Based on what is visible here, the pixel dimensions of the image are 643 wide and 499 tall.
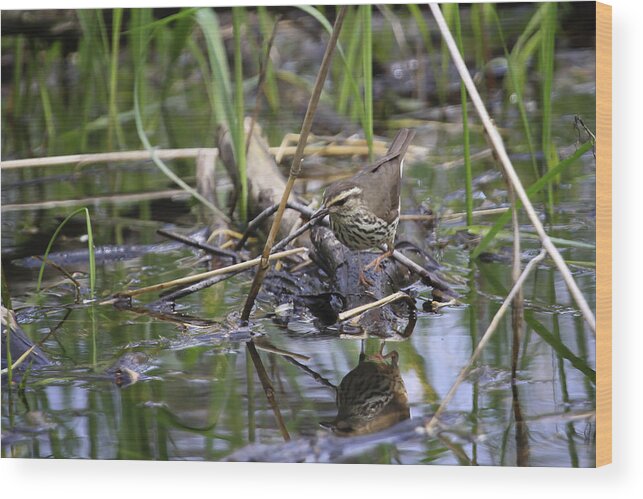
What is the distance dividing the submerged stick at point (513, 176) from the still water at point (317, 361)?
10 cm

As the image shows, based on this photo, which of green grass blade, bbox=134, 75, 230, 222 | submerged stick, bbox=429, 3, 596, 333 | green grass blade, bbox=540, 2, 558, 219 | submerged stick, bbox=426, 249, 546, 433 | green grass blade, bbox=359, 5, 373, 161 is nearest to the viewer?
submerged stick, bbox=429, 3, 596, 333

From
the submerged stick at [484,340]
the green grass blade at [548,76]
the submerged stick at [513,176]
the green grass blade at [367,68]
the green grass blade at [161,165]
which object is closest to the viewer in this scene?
the submerged stick at [513,176]

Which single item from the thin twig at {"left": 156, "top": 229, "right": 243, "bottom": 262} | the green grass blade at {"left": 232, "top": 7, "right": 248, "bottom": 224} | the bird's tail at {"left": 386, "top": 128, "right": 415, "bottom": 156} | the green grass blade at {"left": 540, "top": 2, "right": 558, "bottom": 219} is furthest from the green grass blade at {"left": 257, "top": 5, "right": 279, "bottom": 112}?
the green grass blade at {"left": 540, "top": 2, "right": 558, "bottom": 219}

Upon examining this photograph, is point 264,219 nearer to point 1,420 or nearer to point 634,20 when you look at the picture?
point 1,420

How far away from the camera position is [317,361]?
9.68 ft

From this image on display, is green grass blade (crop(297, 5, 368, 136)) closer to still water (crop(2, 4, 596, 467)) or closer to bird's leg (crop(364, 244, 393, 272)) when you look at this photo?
still water (crop(2, 4, 596, 467))

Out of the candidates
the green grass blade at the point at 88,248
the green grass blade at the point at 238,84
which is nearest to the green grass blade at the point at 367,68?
the green grass blade at the point at 238,84

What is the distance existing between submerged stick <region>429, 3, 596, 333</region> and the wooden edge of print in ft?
0.16

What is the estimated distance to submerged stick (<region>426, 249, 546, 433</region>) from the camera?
278 centimetres

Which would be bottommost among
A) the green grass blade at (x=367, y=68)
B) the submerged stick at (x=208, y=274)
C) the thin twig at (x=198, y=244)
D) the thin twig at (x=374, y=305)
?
the thin twig at (x=374, y=305)

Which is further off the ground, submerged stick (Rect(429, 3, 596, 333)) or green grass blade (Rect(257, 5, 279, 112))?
green grass blade (Rect(257, 5, 279, 112))

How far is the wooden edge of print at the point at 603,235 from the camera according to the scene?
281 centimetres

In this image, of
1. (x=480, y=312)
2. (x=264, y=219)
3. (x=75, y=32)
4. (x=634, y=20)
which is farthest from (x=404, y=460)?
(x=75, y=32)

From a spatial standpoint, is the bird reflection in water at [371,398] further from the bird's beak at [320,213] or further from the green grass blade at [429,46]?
the green grass blade at [429,46]
